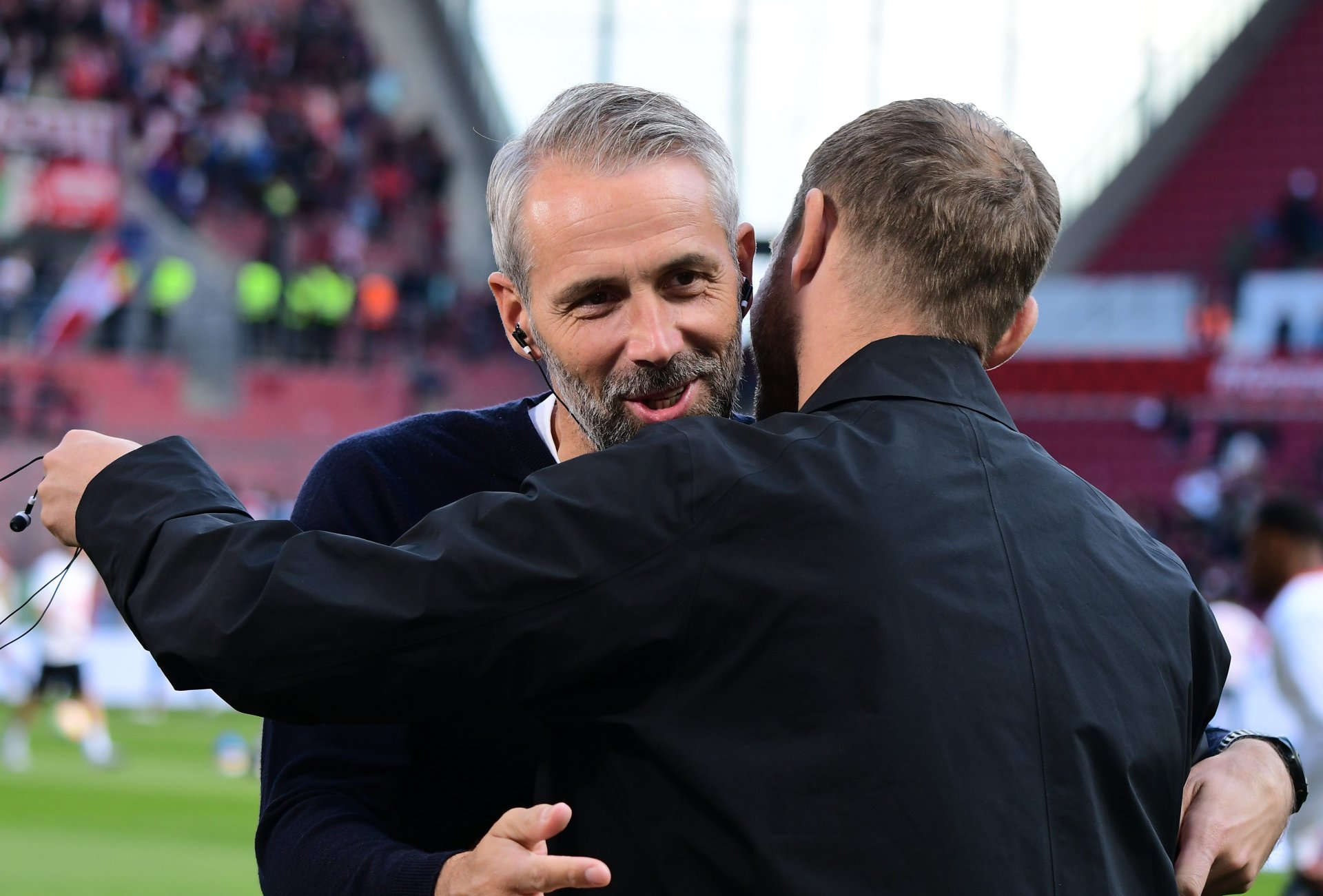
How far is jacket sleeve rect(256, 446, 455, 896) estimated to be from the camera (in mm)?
1805

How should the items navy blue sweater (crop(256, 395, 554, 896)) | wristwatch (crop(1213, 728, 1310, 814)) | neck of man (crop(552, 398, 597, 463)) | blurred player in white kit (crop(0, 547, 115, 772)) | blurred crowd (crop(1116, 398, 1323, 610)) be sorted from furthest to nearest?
blurred crowd (crop(1116, 398, 1323, 610)), blurred player in white kit (crop(0, 547, 115, 772)), neck of man (crop(552, 398, 597, 463)), wristwatch (crop(1213, 728, 1310, 814)), navy blue sweater (crop(256, 395, 554, 896))

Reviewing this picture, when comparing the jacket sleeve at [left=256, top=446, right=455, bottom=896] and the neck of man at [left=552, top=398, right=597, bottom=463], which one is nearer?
the jacket sleeve at [left=256, top=446, right=455, bottom=896]

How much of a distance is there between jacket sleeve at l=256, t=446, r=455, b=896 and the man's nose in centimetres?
42

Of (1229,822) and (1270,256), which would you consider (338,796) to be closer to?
(1229,822)

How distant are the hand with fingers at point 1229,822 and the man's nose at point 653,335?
84 cm

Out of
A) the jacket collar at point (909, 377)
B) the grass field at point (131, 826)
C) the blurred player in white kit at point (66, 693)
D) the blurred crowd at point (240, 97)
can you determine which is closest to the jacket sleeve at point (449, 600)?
the jacket collar at point (909, 377)

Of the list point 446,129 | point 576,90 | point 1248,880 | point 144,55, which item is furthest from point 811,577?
point 446,129

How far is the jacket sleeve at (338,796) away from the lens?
180cm

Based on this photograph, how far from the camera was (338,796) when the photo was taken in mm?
1986

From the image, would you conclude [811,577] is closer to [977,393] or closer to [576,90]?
[977,393]

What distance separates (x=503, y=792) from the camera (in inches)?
80.6

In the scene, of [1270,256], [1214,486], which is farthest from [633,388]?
[1270,256]

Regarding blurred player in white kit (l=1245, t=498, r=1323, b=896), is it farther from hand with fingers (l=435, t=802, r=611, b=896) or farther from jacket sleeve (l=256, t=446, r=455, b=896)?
hand with fingers (l=435, t=802, r=611, b=896)

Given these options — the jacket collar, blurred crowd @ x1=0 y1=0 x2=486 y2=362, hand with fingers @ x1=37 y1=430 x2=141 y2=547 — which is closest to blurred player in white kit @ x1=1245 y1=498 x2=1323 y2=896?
the jacket collar
